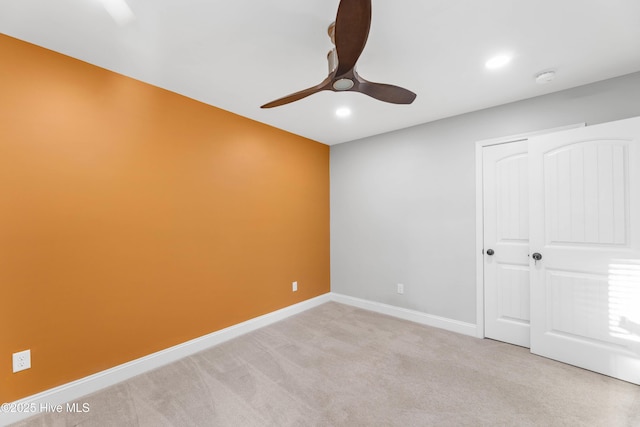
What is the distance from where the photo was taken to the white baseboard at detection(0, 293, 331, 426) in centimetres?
182

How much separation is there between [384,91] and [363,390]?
2210 millimetres

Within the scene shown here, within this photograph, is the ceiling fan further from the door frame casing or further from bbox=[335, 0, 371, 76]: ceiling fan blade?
the door frame casing

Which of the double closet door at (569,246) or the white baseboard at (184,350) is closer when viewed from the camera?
the white baseboard at (184,350)

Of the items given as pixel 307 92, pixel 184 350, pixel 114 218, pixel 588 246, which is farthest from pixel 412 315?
pixel 114 218

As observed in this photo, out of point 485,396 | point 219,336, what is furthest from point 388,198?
point 219,336

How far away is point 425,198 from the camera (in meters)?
3.40

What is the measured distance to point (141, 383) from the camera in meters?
2.17

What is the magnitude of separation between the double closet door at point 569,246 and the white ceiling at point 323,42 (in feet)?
2.08

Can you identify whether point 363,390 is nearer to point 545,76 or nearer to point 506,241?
point 506,241

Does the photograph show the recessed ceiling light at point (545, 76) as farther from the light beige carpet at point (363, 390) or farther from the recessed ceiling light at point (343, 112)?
the light beige carpet at point (363, 390)

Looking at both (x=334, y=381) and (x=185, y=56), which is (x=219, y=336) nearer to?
(x=334, y=381)

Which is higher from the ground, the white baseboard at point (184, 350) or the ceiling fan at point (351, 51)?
the ceiling fan at point (351, 51)

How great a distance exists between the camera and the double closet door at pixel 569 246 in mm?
2154

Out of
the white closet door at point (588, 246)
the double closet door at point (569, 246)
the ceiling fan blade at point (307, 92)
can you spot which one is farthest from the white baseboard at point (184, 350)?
the ceiling fan blade at point (307, 92)
